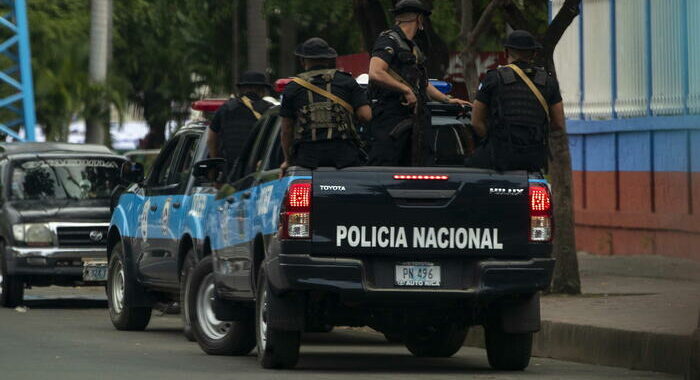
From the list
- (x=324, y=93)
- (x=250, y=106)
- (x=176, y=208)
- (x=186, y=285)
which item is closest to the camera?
(x=324, y=93)

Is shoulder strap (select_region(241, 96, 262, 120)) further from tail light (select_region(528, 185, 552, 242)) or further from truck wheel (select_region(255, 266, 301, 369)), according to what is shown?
tail light (select_region(528, 185, 552, 242))

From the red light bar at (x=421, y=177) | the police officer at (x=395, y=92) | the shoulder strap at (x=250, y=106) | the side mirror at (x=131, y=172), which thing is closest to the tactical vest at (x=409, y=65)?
the police officer at (x=395, y=92)

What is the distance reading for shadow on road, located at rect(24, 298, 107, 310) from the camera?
20.6 metres

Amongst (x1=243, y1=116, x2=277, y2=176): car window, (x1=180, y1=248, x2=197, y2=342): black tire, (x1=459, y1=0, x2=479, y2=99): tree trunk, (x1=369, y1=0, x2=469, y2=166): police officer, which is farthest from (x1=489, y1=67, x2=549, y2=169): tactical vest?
(x1=459, y1=0, x2=479, y2=99): tree trunk

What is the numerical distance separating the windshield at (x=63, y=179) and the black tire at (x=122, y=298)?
3784mm

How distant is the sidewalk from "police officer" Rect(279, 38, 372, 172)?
2.43m

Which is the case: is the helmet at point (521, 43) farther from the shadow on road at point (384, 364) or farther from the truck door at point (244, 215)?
the shadow on road at point (384, 364)

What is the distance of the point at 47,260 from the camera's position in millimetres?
19984

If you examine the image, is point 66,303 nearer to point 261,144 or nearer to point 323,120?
point 261,144

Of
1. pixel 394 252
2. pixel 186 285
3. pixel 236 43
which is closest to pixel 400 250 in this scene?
pixel 394 252

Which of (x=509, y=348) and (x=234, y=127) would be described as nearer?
(x=509, y=348)

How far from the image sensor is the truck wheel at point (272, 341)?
12.1 m

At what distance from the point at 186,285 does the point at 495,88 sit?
11.4 feet

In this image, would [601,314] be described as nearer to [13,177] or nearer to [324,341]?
[324,341]
